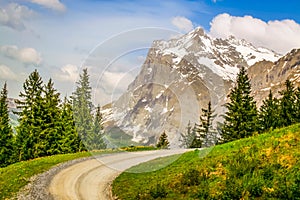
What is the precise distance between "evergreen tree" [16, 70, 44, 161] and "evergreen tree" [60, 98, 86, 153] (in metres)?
3.99

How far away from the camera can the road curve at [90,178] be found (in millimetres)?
21886

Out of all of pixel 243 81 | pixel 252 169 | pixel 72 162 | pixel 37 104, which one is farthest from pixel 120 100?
pixel 243 81

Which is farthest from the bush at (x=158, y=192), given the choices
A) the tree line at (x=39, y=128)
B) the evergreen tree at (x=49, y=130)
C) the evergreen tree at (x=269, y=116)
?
the evergreen tree at (x=269, y=116)

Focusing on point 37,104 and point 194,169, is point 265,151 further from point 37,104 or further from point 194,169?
point 37,104

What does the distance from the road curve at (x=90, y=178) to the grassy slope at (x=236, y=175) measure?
1.44 metres

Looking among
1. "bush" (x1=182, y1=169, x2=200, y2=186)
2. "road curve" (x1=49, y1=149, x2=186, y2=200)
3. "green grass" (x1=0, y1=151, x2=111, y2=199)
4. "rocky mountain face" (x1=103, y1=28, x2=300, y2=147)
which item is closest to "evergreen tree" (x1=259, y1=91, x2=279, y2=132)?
"road curve" (x1=49, y1=149, x2=186, y2=200)

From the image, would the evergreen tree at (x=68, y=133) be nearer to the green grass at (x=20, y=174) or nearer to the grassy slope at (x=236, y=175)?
the green grass at (x=20, y=174)

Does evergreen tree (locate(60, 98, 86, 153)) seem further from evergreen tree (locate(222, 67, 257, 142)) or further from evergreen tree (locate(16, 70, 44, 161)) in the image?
evergreen tree (locate(222, 67, 257, 142))

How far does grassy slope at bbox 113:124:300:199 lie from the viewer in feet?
50.6

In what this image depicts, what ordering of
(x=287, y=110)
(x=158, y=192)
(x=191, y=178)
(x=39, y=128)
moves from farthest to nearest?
(x=287, y=110) < (x=39, y=128) < (x=191, y=178) < (x=158, y=192)

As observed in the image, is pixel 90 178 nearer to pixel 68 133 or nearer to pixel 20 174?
pixel 20 174

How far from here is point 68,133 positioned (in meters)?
54.1

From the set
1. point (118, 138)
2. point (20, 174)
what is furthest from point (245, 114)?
point (118, 138)

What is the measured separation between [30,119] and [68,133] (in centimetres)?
624
